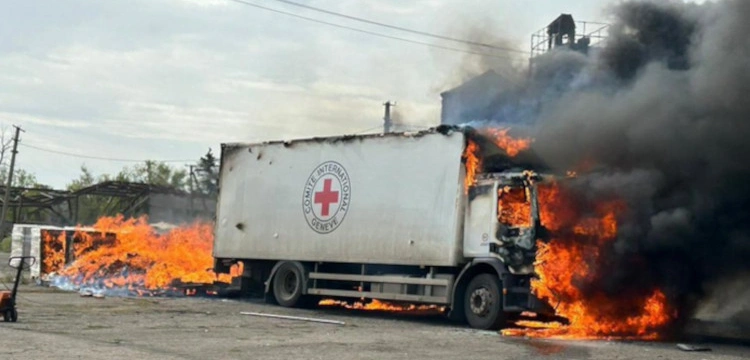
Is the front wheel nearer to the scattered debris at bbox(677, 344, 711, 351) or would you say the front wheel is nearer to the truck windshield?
the truck windshield

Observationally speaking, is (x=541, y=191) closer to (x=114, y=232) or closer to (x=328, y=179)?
→ (x=328, y=179)

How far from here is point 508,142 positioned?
1546 cm

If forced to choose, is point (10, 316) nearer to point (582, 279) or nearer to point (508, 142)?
point (508, 142)

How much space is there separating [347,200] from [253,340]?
609cm

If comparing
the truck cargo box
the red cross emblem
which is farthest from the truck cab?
the red cross emblem

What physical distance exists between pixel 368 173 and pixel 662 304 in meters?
6.10

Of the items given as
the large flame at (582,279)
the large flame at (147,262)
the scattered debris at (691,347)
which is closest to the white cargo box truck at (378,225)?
the large flame at (582,279)

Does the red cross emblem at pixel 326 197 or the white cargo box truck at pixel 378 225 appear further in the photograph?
the red cross emblem at pixel 326 197

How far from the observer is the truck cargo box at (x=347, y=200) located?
15656 millimetres

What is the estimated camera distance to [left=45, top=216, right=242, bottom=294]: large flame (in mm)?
21828

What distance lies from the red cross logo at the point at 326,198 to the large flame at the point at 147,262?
170 inches

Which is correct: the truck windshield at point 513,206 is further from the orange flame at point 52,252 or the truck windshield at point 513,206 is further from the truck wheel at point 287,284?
the orange flame at point 52,252

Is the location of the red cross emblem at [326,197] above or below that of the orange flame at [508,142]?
below

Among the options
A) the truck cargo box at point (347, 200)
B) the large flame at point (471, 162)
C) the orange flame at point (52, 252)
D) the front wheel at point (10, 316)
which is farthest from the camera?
the orange flame at point (52, 252)
